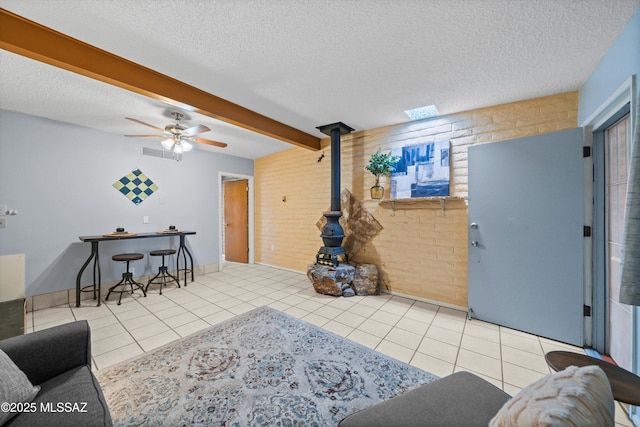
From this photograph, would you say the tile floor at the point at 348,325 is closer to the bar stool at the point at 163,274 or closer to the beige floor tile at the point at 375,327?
the beige floor tile at the point at 375,327

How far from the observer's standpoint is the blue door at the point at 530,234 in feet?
7.74

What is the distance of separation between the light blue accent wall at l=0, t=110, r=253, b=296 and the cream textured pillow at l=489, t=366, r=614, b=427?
16.7ft

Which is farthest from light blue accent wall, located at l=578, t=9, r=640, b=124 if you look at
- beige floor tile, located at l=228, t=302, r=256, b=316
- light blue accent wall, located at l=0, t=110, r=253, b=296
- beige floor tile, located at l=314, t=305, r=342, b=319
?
light blue accent wall, located at l=0, t=110, r=253, b=296

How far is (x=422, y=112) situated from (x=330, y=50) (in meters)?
1.78

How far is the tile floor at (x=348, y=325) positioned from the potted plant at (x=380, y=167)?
1.64m

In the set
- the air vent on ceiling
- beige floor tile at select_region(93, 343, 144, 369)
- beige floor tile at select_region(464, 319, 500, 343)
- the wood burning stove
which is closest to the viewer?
beige floor tile at select_region(93, 343, 144, 369)

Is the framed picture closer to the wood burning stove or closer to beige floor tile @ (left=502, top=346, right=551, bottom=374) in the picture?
the wood burning stove

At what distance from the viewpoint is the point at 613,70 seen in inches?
75.0

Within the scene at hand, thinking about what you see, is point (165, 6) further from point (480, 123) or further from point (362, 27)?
point (480, 123)

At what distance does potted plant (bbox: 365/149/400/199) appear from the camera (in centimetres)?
361

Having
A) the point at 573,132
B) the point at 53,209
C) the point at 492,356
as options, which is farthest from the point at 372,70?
the point at 53,209

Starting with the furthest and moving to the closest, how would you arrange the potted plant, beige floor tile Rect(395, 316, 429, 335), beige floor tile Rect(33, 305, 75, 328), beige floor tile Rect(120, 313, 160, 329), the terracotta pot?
the terracotta pot < the potted plant < beige floor tile Rect(33, 305, 75, 328) < beige floor tile Rect(120, 313, 160, 329) < beige floor tile Rect(395, 316, 429, 335)

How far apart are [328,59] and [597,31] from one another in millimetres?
2046

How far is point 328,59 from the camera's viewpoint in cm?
219
